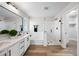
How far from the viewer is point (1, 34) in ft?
9.84

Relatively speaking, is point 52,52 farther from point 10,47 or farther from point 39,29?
Answer: point 39,29

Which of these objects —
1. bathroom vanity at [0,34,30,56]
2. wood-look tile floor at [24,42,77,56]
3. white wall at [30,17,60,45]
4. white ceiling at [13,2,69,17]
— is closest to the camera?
bathroom vanity at [0,34,30,56]

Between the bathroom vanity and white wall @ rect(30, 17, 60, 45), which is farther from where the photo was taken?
white wall @ rect(30, 17, 60, 45)

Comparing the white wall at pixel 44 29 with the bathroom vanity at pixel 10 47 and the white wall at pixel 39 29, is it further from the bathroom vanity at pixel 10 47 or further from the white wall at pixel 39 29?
the bathroom vanity at pixel 10 47

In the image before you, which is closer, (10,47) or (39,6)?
(10,47)

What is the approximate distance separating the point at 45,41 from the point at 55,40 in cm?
92

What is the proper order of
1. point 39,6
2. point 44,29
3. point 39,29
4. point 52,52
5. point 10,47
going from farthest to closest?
point 39,29 < point 44,29 < point 52,52 < point 39,6 < point 10,47

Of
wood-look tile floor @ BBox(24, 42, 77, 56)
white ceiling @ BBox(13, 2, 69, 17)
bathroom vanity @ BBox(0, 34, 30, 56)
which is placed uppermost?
white ceiling @ BBox(13, 2, 69, 17)

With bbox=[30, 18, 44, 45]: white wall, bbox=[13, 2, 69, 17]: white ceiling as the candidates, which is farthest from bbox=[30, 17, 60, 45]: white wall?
bbox=[13, 2, 69, 17]: white ceiling

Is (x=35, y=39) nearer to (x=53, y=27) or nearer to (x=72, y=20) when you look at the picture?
(x=53, y=27)

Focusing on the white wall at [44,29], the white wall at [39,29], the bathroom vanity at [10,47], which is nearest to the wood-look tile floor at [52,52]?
the bathroom vanity at [10,47]

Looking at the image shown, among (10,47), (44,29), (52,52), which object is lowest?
(52,52)

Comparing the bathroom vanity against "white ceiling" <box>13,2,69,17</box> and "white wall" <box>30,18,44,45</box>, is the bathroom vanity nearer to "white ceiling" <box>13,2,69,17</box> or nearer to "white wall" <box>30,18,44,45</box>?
"white ceiling" <box>13,2,69,17</box>

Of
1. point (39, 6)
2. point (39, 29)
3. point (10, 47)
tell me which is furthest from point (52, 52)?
point (39, 29)
